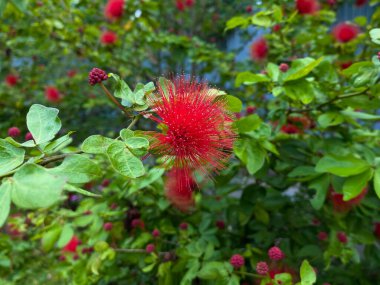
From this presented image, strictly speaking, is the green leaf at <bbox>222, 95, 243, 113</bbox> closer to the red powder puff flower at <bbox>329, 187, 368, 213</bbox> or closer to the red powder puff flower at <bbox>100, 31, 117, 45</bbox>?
the red powder puff flower at <bbox>329, 187, 368, 213</bbox>

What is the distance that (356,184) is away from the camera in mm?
994

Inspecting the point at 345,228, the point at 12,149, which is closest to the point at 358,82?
the point at 345,228

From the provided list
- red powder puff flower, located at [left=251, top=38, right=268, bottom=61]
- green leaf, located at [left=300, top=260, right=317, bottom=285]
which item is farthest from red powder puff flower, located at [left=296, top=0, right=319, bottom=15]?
green leaf, located at [left=300, top=260, right=317, bottom=285]

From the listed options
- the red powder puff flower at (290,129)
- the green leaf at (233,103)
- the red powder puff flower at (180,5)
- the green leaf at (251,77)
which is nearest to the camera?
the green leaf at (233,103)

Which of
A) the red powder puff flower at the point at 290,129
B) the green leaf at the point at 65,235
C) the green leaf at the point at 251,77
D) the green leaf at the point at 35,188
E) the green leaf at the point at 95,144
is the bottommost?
the green leaf at the point at 65,235

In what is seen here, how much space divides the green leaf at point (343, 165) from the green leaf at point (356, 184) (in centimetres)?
2

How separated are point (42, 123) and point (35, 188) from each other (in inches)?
10.1

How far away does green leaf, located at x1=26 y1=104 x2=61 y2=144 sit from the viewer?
0.72m

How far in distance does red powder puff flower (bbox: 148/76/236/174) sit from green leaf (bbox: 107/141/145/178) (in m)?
0.11

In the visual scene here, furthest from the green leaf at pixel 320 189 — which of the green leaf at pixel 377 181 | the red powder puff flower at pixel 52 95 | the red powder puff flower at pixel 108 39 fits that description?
the red powder puff flower at pixel 52 95

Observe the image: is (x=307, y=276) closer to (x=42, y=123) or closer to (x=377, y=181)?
(x=377, y=181)

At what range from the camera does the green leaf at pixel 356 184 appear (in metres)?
0.98

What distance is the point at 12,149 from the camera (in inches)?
26.5

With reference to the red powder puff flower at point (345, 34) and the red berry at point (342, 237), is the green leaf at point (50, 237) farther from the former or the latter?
the red powder puff flower at point (345, 34)
